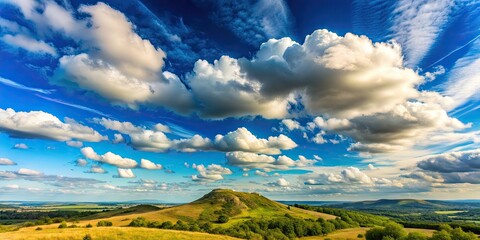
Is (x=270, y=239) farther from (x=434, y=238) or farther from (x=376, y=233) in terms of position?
(x=434, y=238)

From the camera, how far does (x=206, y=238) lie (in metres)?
75.9

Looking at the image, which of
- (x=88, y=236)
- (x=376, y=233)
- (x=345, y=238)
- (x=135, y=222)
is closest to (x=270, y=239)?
(x=345, y=238)

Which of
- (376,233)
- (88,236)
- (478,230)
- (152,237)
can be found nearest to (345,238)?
(376,233)

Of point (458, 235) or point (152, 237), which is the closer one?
point (152, 237)

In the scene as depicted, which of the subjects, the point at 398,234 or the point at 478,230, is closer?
the point at 398,234

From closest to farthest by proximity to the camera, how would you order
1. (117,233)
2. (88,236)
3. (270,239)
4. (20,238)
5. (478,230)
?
(20,238), (88,236), (117,233), (270,239), (478,230)

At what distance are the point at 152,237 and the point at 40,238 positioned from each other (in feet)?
75.1

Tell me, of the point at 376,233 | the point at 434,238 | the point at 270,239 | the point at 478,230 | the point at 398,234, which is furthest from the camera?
the point at 478,230

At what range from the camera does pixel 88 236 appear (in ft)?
218

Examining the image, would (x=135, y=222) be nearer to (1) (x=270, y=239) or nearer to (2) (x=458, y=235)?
(1) (x=270, y=239)

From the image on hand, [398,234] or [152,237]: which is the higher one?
[152,237]

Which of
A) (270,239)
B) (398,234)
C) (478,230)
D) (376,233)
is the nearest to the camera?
(398,234)

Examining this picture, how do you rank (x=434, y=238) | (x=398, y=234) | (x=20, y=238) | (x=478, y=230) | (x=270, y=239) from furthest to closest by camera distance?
(x=478, y=230) < (x=270, y=239) < (x=398, y=234) < (x=434, y=238) < (x=20, y=238)

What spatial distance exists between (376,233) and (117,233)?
443 ft
